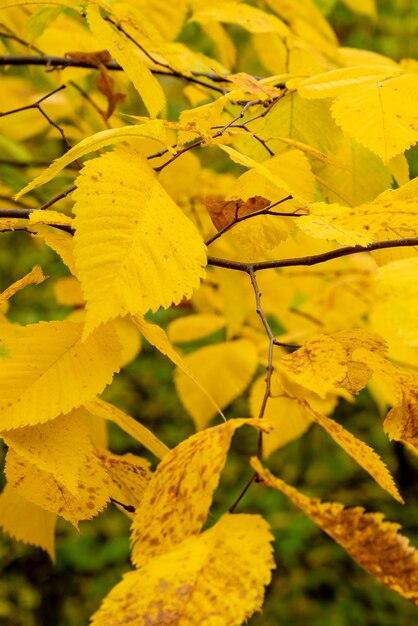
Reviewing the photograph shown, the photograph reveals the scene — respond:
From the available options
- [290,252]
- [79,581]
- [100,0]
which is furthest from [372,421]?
[100,0]

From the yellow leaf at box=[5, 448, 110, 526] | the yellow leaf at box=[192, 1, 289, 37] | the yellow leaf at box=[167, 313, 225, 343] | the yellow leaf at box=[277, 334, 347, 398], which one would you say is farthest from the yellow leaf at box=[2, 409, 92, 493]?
the yellow leaf at box=[167, 313, 225, 343]

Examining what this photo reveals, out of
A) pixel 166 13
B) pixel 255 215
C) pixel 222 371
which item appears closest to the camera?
pixel 255 215

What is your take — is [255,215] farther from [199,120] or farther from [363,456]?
[363,456]

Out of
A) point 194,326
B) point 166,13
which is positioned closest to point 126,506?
point 166,13

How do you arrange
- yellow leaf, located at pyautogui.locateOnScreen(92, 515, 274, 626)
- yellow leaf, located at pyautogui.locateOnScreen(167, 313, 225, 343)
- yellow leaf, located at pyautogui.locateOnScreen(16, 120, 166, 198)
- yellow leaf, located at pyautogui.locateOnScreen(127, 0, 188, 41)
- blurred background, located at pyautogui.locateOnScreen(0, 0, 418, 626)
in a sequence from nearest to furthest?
1. yellow leaf, located at pyautogui.locateOnScreen(92, 515, 274, 626)
2. yellow leaf, located at pyautogui.locateOnScreen(16, 120, 166, 198)
3. yellow leaf, located at pyautogui.locateOnScreen(127, 0, 188, 41)
4. yellow leaf, located at pyautogui.locateOnScreen(167, 313, 225, 343)
5. blurred background, located at pyautogui.locateOnScreen(0, 0, 418, 626)

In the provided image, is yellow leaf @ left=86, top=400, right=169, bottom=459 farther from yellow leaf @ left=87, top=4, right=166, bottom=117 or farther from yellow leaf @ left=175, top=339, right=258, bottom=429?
yellow leaf @ left=175, top=339, right=258, bottom=429

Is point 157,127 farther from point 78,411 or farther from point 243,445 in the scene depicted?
point 243,445
